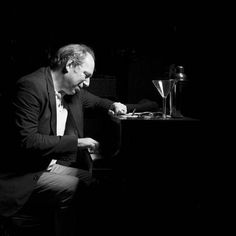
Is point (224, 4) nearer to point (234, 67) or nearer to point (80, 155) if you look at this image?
→ point (234, 67)

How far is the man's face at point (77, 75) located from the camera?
2025mm

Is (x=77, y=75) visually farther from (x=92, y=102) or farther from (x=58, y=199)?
(x=58, y=199)

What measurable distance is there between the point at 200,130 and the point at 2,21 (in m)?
2.33

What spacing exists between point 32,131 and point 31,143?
2.8 inches

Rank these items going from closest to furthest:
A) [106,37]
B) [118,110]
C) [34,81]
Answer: [34,81] < [118,110] < [106,37]

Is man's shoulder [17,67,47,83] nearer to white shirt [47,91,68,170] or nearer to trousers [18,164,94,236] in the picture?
white shirt [47,91,68,170]

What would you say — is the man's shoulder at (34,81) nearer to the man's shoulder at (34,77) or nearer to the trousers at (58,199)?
the man's shoulder at (34,77)

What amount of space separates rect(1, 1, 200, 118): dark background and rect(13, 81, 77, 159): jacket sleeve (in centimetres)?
144

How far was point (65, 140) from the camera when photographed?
70.4 inches

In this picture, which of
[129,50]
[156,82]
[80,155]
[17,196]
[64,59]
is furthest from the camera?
[129,50]

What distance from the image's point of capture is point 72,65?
202 cm

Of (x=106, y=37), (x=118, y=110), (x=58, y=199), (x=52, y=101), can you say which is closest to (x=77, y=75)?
(x=52, y=101)

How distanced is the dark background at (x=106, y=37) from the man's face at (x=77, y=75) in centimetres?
107

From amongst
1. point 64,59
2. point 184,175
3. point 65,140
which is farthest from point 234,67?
point 65,140
